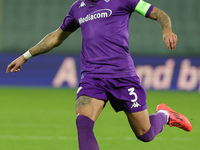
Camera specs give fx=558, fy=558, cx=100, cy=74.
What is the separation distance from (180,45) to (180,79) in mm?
1879

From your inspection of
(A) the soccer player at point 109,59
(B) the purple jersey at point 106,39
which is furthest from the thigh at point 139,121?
(B) the purple jersey at point 106,39

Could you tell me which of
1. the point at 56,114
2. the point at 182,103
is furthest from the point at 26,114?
the point at 182,103

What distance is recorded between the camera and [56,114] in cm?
1123

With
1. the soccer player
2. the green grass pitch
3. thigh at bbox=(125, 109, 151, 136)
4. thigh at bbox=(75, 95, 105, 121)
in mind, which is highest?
the soccer player

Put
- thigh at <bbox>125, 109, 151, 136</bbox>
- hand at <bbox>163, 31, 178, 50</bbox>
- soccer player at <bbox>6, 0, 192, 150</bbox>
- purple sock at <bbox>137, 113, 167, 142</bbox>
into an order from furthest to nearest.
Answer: purple sock at <bbox>137, 113, 167, 142</bbox>
thigh at <bbox>125, 109, 151, 136</bbox>
soccer player at <bbox>6, 0, 192, 150</bbox>
hand at <bbox>163, 31, 178, 50</bbox>

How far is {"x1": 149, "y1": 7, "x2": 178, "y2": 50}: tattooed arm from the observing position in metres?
4.80

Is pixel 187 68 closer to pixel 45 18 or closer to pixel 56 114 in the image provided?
pixel 45 18

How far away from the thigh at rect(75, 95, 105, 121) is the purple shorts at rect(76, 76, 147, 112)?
43 mm

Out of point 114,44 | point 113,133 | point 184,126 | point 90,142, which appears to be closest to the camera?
point 90,142

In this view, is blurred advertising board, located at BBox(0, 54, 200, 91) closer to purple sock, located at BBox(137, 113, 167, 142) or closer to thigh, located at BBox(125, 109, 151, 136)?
purple sock, located at BBox(137, 113, 167, 142)

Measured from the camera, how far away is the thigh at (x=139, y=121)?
18.5ft

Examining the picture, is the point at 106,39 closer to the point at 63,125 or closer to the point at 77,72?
the point at 63,125

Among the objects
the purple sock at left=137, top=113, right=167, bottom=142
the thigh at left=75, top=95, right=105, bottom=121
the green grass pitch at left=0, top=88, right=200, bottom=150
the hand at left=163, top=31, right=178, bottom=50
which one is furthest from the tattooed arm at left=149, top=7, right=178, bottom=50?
the green grass pitch at left=0, top=88, right=200, bottom=150

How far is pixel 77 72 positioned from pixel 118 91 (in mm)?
11816
